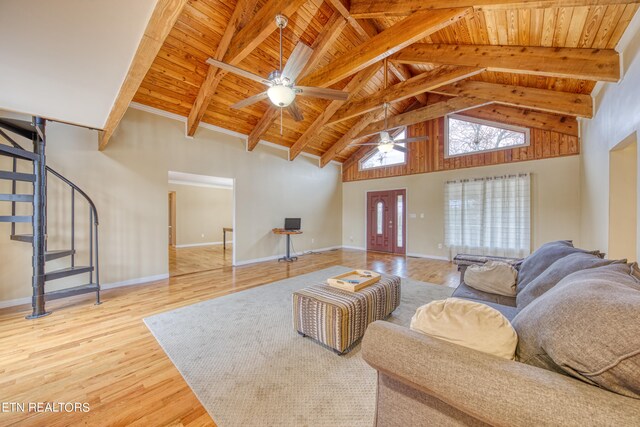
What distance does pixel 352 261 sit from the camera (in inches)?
245

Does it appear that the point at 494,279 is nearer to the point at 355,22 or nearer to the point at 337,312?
the point at 337,312

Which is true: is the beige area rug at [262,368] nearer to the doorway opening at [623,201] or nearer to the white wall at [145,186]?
the white wall at [145,186]

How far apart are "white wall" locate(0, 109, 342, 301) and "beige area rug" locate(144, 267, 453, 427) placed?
78.2 inches

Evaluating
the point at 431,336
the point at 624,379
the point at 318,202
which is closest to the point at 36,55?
the point at 431,336

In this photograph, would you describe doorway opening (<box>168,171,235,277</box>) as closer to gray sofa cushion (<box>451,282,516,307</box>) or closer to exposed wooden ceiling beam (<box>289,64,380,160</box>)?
exposed wooden ceiling beam (<box>289,64,380,160</box>)

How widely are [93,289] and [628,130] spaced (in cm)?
635

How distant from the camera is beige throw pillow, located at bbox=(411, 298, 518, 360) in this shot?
0.99 metres

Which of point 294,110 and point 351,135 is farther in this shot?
point 351,135

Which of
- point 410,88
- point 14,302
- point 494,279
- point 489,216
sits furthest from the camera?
point 489,216

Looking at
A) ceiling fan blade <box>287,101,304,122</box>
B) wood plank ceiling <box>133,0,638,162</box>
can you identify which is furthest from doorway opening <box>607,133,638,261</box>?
ceiling fan blade <box>287,101,304,122</box>

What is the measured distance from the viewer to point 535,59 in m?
2.96

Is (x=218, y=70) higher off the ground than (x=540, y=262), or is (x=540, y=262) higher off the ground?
(x=218, y=70)

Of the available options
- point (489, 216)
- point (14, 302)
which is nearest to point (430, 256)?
point (489, 216)

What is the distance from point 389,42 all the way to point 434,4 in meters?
0.63
